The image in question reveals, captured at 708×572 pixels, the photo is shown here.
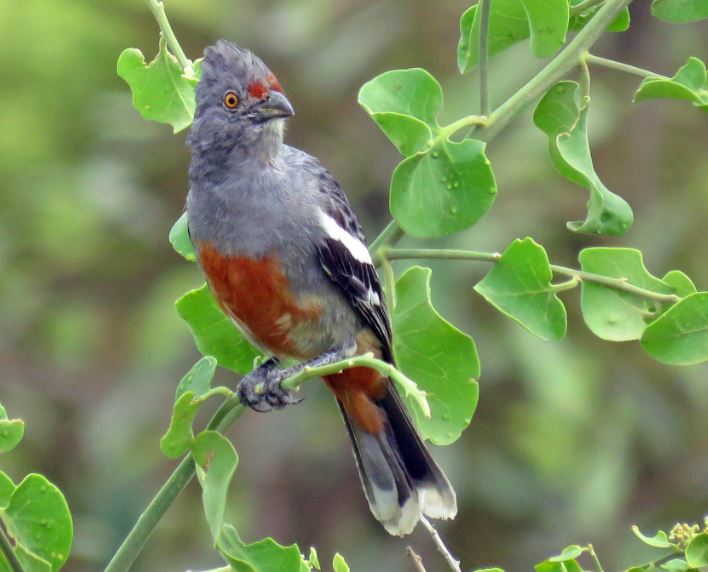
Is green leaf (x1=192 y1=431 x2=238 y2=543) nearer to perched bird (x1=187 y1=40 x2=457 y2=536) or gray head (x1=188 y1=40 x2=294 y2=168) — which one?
perched bird (x1=187 y1=40 x2=457 y2=536)

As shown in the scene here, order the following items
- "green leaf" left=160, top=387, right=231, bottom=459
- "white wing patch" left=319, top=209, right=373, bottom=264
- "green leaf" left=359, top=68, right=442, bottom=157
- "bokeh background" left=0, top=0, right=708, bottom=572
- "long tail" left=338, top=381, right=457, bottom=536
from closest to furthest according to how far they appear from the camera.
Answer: "green leaf" left=160, top=387, right=231, bottom=459 → "green leaf" left=359, top=68, right=442, bottom=157 → "white wing patch" left=319, top=209, right=373, bottom=264 → "long tail" left=338, top=381, right=457, bottom=536 → "bokeh background" left=0, top=0, right=708, bottom=572

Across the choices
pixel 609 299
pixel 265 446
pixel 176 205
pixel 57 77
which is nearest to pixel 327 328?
pixel 609 299

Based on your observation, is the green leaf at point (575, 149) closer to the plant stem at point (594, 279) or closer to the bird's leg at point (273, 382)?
the plant stem at point (594, 279)

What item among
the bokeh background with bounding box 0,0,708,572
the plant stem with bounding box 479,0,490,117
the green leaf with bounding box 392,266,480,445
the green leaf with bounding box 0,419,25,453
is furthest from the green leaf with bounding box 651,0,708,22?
the bokeh background with bounding box 0,0,708,572

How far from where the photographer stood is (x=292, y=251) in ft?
11.8

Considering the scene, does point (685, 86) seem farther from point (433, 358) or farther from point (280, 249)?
point (280, 249)

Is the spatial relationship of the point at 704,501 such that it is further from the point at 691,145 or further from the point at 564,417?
the point at 691,145

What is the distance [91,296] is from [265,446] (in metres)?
1.41

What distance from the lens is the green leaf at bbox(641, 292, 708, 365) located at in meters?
2.48

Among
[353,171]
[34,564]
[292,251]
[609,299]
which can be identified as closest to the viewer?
[34,564]

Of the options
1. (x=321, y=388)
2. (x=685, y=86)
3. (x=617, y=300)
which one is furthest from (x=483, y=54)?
(x=321, y=388)

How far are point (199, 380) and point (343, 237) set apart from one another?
1322 millimetres

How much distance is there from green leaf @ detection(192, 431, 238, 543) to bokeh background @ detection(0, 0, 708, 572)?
3414 mm

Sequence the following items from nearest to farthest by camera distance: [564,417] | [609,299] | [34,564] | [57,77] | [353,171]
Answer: [34,564], [609,299], [564,417], [353,171], [57,77]
